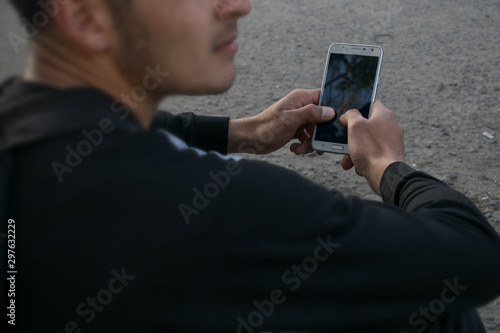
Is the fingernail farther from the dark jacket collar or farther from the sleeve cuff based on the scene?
the dark jacket collar

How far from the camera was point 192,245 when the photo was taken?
2.99 feet

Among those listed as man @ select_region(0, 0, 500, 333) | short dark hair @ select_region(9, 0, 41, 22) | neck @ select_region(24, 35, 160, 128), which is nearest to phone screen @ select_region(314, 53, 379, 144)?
man @ select_region(0, 0, 500, 333)

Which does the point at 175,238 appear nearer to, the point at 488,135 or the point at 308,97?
the point at 308,97

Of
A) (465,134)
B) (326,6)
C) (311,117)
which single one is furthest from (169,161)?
(326,6)

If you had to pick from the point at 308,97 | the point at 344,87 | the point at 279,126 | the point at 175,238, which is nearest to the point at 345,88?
the point at 344,87

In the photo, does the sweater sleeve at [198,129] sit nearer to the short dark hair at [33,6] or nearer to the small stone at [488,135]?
the short dark hair at [33,6]

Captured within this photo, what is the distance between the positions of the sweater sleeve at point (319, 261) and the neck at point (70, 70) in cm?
26

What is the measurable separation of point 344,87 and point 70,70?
968mm

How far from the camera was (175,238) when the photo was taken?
91cm

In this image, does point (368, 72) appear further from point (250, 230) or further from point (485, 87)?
point (485, 87)

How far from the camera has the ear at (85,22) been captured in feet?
3.10

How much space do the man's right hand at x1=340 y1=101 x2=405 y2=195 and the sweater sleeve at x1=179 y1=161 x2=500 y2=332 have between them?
1.11 feet

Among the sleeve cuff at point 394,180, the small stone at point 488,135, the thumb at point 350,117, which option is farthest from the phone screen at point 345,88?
the small stone at point 488,135

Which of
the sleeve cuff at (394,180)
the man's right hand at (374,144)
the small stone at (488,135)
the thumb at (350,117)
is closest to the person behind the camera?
the sleeve cuff at (394,180)
